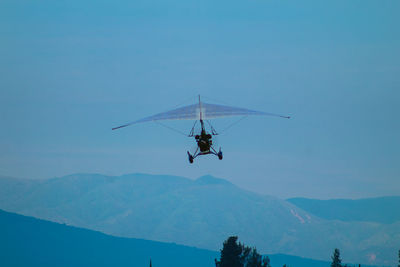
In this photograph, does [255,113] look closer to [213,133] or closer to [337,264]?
[213,133]

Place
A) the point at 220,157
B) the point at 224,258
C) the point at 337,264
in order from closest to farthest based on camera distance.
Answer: the point at 220,157, the point at 224,258, the point at 337,264

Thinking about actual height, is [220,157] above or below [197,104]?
below

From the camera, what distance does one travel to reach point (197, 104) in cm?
6212

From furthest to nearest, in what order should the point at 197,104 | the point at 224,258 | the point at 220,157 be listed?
the point at 224,258 < the point at 197,104 < the point at 220,157

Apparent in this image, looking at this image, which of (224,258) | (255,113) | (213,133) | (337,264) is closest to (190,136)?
(213,133)

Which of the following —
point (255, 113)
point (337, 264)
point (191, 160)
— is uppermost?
point (337, 264)

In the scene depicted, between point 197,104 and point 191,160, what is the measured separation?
6.18 metres

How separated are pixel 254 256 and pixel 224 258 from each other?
922cm

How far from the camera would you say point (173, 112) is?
61.3 meters

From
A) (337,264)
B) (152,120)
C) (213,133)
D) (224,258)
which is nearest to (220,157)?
(213,133)

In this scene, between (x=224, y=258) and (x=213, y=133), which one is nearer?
(x=213, y=133)

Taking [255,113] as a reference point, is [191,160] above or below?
below

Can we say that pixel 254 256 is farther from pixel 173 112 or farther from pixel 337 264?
pixel 173 112

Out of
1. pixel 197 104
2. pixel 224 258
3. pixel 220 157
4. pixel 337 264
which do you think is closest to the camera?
pixel 220 157
